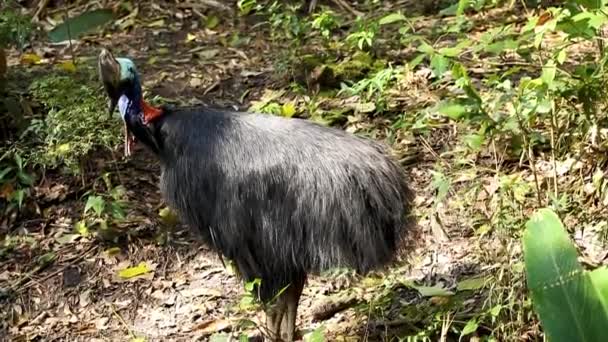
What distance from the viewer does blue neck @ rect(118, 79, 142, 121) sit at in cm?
343

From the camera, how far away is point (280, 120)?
11.1ft

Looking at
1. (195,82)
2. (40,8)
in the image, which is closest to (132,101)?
(195,82)

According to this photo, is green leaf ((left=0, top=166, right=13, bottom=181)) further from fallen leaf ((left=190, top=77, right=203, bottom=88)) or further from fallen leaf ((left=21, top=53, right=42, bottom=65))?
fallen leaf ((left=21, top=53, right=42, bottom=65))

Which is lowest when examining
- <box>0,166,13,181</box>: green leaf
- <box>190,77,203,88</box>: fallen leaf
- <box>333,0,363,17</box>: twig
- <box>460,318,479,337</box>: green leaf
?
<box>0,166,13,181</box>: green leaf

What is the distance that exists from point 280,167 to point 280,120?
24 centimetres

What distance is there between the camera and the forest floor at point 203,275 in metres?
3.54

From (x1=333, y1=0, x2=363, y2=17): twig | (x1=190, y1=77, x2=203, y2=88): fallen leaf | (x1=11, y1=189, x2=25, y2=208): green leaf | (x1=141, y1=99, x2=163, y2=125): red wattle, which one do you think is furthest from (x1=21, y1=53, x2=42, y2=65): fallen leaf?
(x1=141, y1=99, x2=163, y2=125): red wattle

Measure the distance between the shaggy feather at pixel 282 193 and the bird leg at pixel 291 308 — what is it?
0.05m

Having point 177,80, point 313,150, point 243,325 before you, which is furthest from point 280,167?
point 177,80

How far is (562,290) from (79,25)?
154 inches

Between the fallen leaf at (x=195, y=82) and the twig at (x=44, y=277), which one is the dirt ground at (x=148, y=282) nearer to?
the twig at (x=44, y=277)

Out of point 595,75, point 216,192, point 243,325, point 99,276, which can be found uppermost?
point 595,75

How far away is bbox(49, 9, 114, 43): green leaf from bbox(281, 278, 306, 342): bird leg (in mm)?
2881

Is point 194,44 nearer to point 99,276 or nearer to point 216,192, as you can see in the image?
point 99,276
